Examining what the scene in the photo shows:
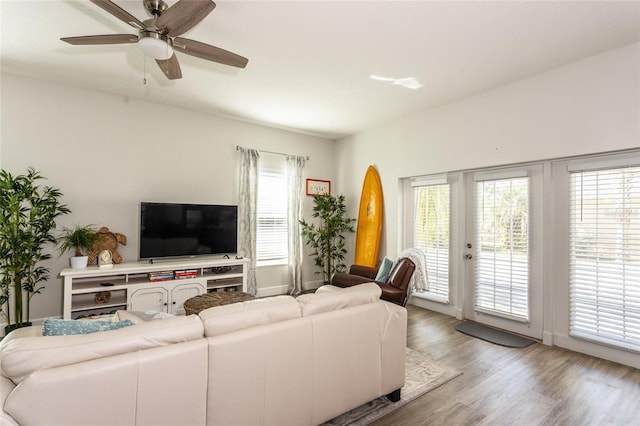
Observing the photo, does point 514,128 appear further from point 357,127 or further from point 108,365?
point 108,365

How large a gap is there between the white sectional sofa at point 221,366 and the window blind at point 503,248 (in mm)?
2125

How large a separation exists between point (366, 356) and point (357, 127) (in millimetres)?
4083

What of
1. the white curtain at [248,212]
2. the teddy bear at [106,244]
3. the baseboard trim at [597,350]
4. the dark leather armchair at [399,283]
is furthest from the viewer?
the white curtain at [248,212]

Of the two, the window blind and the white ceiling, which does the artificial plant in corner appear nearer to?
the white ceiling

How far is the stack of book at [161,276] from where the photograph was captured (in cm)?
380

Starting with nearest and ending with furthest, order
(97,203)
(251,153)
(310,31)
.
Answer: (310,31), (97,203), (251,153)

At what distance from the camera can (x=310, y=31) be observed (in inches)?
103

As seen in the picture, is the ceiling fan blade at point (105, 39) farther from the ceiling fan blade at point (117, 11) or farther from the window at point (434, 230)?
the window at point (434, 230)

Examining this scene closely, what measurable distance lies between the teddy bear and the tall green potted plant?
1.30 ft

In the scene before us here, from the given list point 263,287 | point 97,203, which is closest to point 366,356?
point 263,287

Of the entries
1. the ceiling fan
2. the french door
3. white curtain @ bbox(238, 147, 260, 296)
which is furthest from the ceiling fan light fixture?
the french door

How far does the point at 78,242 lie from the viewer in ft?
11.4

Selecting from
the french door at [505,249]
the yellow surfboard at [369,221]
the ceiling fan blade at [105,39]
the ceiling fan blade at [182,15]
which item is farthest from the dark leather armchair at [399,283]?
the ceiling fan blade at [105,39]

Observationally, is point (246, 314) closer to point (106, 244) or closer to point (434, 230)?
point (106, 244)
